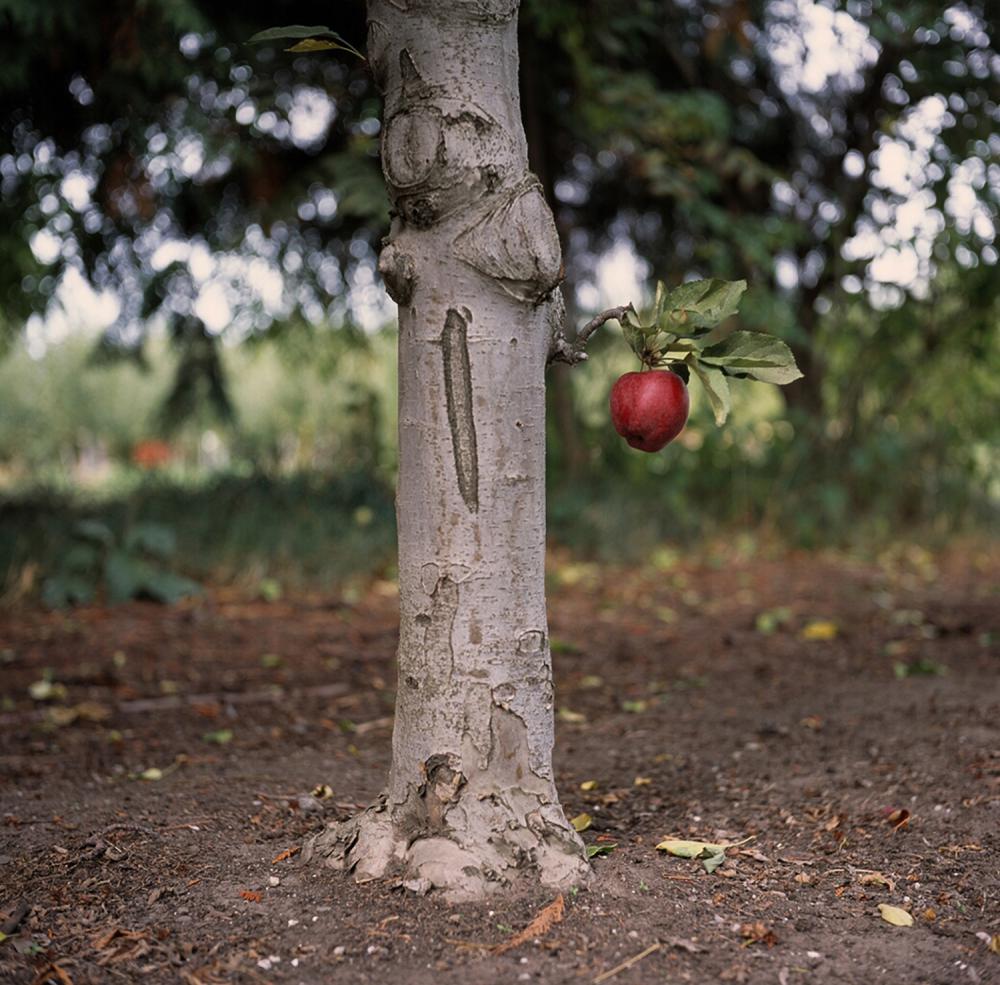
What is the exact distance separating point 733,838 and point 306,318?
19.4ft

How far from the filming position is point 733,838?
2230 millimetres

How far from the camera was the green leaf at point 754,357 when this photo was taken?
1920 mm

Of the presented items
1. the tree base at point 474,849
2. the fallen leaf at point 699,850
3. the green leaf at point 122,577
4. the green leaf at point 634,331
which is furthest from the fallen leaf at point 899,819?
the green leaf at point 122,577

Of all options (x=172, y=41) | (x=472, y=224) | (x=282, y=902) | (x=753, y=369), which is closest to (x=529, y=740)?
(x=282, y=902)

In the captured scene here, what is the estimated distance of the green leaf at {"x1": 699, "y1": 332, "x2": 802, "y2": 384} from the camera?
75.6 inches

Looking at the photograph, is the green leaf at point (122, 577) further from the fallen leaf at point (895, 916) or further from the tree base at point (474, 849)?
the fallen leaf at point (895, 916)

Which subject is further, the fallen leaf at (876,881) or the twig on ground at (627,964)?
the fallen leaf at (876,881)

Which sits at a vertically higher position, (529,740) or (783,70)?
(783,70)

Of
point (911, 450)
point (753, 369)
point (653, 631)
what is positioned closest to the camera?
point (753, 369)

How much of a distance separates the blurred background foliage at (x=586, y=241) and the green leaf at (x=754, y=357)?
3228mm

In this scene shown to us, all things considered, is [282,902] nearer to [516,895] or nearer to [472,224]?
[516,895]

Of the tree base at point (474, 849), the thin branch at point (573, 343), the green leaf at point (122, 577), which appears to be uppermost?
the thin branch at point (573, 343)

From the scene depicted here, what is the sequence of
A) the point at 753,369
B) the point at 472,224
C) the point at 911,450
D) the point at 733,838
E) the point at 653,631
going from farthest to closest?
the point at 911,450 < the point at 653,631 < the point at 733,838 < the point at 753,369 < the point at 472,224

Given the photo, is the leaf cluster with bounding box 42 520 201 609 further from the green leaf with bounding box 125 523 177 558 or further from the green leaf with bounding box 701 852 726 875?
the green leaf with bounding box 701 852 726 875
